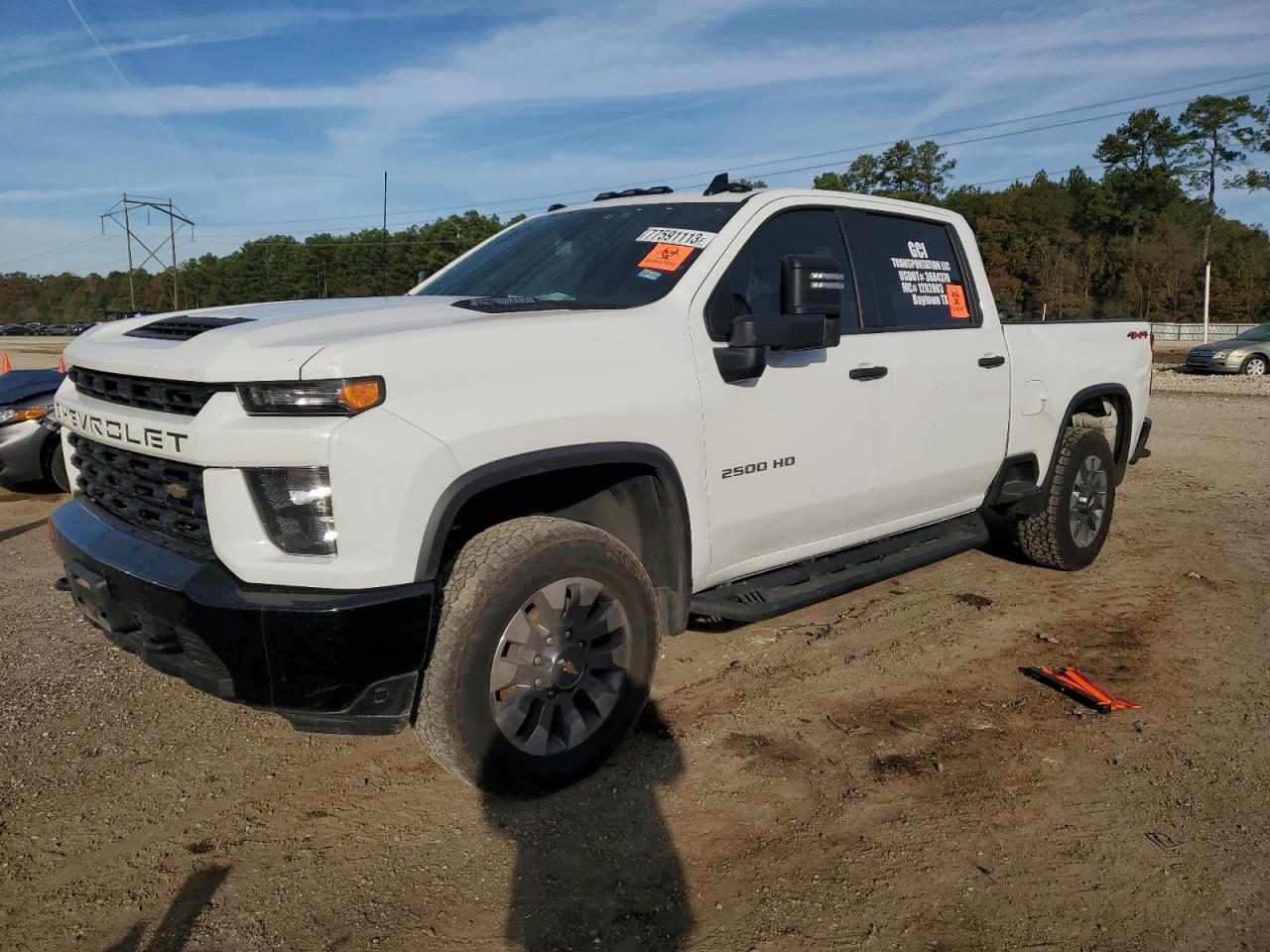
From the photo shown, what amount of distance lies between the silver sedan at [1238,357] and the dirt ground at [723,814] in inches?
746

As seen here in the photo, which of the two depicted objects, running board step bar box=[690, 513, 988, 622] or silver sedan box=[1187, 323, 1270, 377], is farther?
silver sedan box=[1187, 323, 1270, 377]

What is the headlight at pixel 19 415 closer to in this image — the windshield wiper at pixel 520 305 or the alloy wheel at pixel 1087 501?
the windshield wiper at pixel 520 305

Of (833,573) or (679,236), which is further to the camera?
(833,573)

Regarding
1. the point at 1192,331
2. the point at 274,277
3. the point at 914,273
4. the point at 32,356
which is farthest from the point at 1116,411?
the point at 1192,331

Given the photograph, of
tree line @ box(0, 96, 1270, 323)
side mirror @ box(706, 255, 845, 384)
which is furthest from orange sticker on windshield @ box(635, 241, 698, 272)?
tree line @ box(0, 96, 1270, 323)

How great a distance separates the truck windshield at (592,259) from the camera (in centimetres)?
360

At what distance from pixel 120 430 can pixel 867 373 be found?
278 cm

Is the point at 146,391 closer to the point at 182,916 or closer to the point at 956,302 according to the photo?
the point at 182,916

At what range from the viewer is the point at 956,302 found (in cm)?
478

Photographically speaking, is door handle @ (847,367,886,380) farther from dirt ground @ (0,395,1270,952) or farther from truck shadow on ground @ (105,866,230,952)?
truck shadow on ground @ (105,866,230,952)

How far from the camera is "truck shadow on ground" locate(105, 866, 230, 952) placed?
8.11 ft

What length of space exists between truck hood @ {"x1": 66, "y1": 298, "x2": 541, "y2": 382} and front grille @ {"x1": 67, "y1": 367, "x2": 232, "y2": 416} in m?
0.04

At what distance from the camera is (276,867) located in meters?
2.82

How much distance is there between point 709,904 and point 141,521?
2.09 m
